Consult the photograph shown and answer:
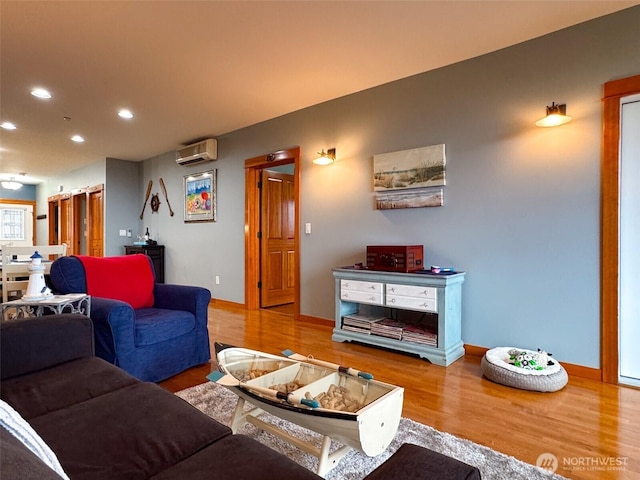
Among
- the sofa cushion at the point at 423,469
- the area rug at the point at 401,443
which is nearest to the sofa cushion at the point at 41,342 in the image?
the area rug at the point at 401,443

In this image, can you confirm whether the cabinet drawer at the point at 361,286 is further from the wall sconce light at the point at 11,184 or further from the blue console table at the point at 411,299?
the wall sconce light at the point at 11,184

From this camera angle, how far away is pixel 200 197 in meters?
5.66

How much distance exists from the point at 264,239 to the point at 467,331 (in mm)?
3001

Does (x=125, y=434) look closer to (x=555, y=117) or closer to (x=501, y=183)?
(x=501, y=183)

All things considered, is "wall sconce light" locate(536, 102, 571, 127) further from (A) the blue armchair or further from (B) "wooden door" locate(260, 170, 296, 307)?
(B) "wooden door" locate(260, 170, 296, 307)

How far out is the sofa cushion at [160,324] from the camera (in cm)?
236

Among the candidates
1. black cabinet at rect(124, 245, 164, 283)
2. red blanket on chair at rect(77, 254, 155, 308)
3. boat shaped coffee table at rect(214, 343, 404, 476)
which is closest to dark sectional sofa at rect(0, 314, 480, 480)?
boat shaped coffee table at rect(214, 343, 404, 476)

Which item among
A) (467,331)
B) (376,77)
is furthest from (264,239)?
(467,331)

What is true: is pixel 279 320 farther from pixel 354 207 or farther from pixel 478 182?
pixel 478 182

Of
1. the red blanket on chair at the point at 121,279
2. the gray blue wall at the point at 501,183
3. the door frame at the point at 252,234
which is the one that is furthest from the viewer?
the door frame at the point at 252,234

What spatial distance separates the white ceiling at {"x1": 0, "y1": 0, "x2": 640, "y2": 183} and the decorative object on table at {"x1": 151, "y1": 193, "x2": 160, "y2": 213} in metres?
2.24

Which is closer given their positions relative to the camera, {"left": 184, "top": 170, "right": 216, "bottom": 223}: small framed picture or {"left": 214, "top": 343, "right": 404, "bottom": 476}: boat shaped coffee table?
{"left": 214, "top": 343, "right": 404, "bottom": 476}: boat shaped coffee table

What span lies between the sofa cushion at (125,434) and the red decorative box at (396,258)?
87.0 inches

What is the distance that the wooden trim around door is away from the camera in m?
2.42
